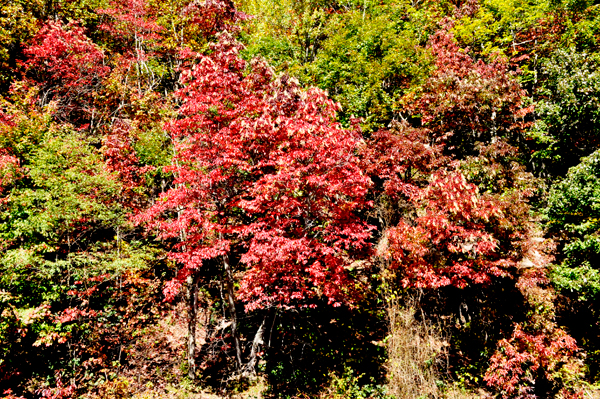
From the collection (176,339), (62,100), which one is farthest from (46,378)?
(62,100)

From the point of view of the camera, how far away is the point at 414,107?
1412 cm

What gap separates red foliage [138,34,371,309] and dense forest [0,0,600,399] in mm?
78

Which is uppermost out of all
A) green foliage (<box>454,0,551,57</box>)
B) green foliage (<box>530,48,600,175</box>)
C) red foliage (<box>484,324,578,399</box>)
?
green foliage (<box>454,0,551,57</box>)

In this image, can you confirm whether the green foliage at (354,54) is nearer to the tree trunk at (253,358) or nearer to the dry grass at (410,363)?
the dry grass at (410,363)

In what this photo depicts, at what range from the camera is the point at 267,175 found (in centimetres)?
846

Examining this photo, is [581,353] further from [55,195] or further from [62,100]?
[62,100]

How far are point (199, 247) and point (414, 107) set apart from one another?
427 inches

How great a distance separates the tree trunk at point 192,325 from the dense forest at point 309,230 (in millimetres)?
60

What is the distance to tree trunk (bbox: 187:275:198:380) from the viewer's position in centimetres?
1044

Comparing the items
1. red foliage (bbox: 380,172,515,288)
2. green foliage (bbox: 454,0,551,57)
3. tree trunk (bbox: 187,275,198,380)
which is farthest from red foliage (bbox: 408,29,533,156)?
tree trunk (bbox: 187,275,198,380)

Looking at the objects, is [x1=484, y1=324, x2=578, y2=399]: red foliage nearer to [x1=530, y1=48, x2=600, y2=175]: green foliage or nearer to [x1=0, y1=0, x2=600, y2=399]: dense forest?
[x1=0, y1=0, x2=600, y2=399]: dense forest

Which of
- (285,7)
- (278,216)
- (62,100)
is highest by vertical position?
(285,7)

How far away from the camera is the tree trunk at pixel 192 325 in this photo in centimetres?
1044

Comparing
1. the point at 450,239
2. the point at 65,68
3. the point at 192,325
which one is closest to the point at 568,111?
the point at 450,239
